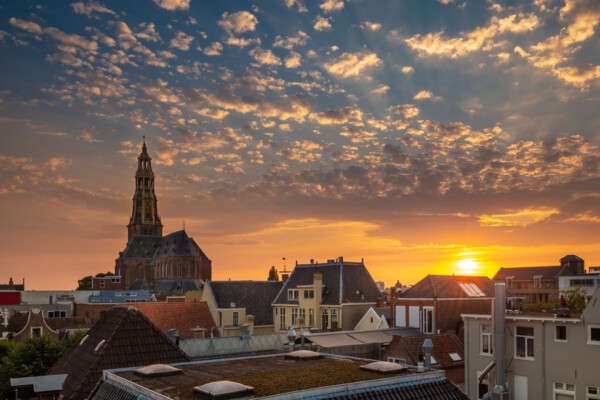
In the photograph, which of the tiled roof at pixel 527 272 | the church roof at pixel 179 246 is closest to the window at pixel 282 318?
the tiled roof at pixel 527 272

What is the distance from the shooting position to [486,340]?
40.2 m

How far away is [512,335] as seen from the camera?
124ft

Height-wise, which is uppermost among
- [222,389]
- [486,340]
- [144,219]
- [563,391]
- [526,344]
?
[144,219]

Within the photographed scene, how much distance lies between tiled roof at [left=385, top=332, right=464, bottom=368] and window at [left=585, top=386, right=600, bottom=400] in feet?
42.5

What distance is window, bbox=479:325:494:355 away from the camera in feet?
131

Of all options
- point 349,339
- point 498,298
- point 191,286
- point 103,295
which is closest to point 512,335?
point 498,298

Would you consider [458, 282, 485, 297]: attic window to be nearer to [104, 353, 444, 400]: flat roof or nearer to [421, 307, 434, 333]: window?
[421, 307, 434, 333]: window

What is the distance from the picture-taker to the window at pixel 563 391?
3441 centimetres

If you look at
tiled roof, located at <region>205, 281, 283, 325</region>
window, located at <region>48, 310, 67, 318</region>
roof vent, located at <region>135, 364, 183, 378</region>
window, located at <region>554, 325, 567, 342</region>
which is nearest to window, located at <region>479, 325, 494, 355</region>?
window, located at <region>554, 325, 567, 342</region>

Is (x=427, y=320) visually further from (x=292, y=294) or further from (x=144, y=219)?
(x=144, y=219)

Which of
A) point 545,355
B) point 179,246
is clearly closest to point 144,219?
point 179,246

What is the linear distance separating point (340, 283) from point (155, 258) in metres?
123

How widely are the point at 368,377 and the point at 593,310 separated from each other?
18721mm

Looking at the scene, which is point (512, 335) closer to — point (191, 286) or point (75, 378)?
point (75, 378)
